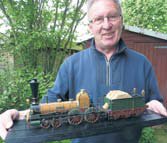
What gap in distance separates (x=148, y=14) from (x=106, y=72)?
44.2 ft

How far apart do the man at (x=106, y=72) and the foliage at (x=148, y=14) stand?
12.2 m

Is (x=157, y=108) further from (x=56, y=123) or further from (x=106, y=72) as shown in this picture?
(x=56, y=123)

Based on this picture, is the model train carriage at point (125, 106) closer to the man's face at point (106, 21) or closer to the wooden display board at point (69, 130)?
the wooden display board at point (69, 130)

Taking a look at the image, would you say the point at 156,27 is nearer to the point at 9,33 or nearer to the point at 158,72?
the point at 158,72

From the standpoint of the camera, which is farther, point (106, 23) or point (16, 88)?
point (16, 88)

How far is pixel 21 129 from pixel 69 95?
508mm

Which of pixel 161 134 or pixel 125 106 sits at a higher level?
pixel 125 106

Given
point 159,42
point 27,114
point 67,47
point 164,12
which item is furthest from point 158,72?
point 164,12

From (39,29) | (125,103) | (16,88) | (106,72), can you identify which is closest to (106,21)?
(106,72)

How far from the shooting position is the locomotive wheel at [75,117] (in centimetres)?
129

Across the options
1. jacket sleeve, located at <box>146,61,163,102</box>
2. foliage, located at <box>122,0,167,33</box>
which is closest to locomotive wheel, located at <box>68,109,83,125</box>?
jacket sleeve, located at <box>146,61,163,102</box>

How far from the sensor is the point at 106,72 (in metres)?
1.60

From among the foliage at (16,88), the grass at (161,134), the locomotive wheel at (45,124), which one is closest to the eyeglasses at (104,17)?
the locomotive wheel at (45,124)

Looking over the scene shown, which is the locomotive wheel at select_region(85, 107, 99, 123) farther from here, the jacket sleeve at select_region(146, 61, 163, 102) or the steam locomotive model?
the jacket sleeve at select_region(146, 61, 163, 102)
